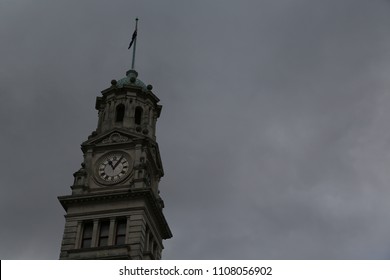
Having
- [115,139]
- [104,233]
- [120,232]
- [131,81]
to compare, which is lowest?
[120,232]

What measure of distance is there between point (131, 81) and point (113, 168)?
1143 cm

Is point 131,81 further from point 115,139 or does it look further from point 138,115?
point 115,139

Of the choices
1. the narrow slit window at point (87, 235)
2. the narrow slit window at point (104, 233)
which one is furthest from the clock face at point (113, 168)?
the narrow slit window at point (87, 235)

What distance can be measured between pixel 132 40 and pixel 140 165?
60.6 ft

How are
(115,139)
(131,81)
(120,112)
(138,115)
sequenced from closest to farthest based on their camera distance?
(115,139), (120,112), (138,115), (131,81)

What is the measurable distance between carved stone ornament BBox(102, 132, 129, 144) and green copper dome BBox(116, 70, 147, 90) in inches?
263

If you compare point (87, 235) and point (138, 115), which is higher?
point (138, 115)

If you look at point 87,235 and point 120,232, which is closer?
point 120,232

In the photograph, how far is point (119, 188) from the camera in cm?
6481

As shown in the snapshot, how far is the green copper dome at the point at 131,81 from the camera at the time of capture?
2911 inches

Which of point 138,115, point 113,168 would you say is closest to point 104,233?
point 113,168

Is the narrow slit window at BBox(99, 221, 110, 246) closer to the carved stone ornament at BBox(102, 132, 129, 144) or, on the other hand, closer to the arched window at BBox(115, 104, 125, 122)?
the carved stone ornament at BBox(102, 132, 129, 144)
